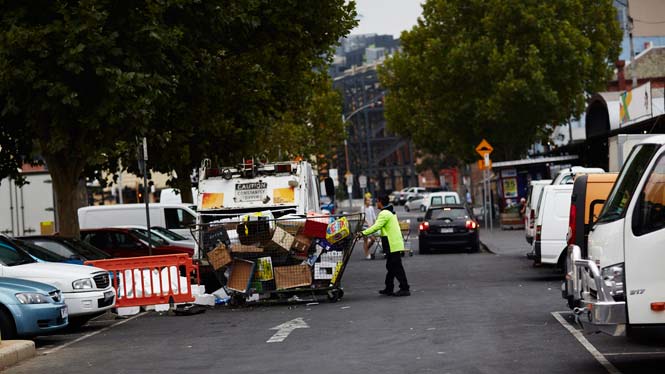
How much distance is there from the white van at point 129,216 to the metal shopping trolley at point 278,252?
1563 cm

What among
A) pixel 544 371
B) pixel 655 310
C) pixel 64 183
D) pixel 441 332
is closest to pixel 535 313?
pixel 441 332

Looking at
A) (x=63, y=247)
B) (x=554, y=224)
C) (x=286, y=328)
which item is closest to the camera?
(x=286, y=328)

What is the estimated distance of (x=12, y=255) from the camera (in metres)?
18.5

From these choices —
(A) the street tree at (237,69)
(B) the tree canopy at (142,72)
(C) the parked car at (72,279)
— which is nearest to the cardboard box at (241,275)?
(C) the parked car at (72,279)

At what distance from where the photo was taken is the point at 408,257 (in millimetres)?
35156

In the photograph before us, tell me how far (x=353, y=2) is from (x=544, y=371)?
65.0ft

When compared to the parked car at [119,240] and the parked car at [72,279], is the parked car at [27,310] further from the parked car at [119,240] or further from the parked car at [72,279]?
the parked car at [119,240]

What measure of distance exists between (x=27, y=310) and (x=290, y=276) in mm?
5327

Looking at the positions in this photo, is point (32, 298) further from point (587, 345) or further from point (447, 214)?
point (447, 214)

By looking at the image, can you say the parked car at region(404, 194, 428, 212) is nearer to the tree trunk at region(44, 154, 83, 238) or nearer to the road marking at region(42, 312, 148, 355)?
the tree trunk at region(44, 154, 83, 238)

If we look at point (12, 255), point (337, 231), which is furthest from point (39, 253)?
point (337, 231)

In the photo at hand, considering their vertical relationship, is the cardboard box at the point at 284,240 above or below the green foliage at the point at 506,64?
below

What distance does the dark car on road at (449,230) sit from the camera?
35.3 m

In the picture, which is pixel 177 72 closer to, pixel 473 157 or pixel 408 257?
pixel 408 257
